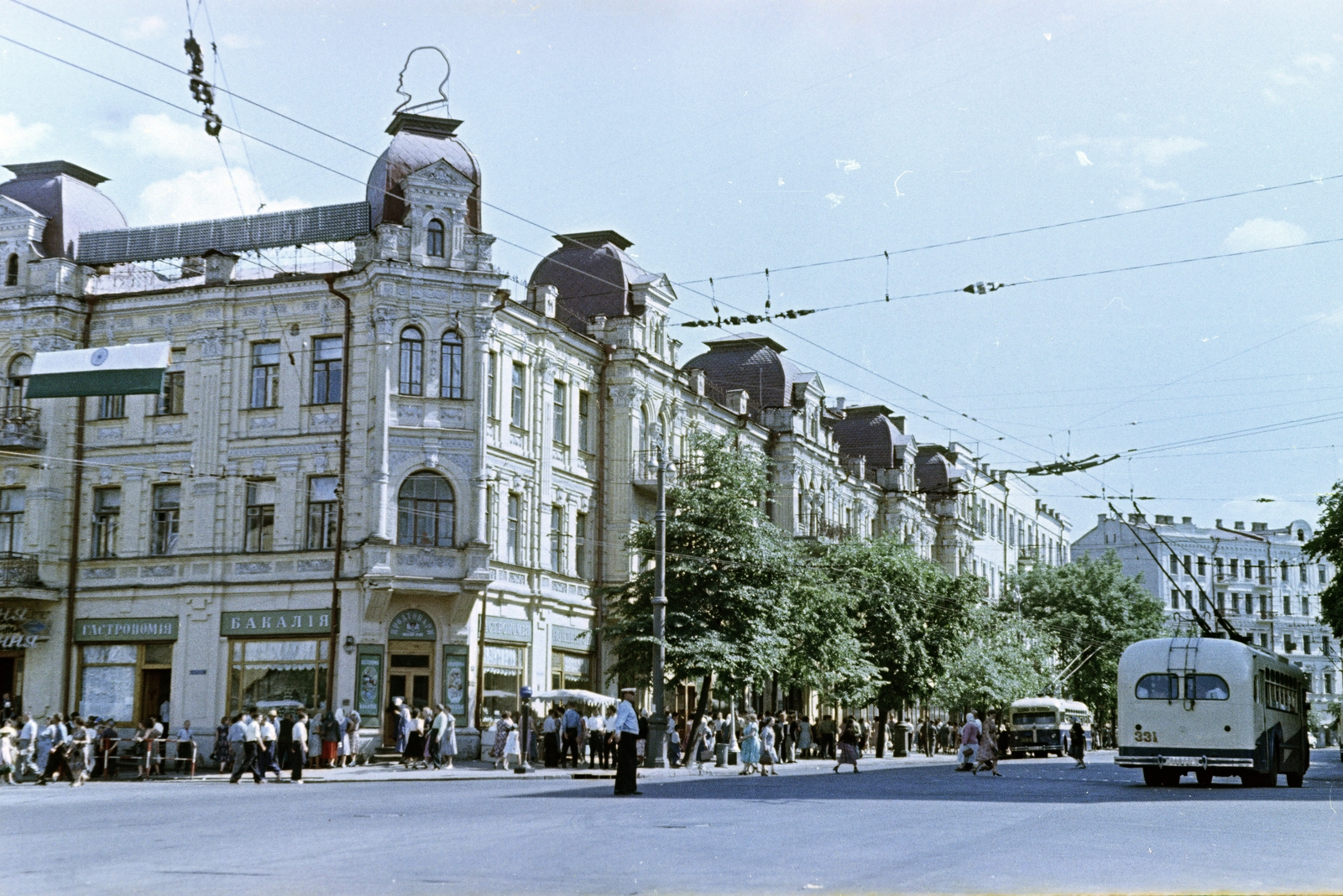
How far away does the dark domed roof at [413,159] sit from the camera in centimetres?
4197

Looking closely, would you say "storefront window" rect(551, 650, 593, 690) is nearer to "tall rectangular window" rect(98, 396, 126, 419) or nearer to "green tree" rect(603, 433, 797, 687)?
"green tree" rect(603, 433, 797, 687)

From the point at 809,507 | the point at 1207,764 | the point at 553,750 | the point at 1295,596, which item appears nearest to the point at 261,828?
the point at 1207,764

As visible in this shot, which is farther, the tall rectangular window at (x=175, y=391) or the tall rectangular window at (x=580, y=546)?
the tall rectangular window at (x=580, y=546)

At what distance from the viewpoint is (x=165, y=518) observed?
4206 centimetres

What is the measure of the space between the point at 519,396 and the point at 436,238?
5.17m

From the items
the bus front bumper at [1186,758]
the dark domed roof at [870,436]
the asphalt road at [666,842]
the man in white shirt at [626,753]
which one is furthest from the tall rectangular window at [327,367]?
the dark domed roof at [870,436]

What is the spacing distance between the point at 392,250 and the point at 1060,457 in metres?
18.8

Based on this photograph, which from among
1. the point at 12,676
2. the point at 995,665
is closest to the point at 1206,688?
the point at 12,676

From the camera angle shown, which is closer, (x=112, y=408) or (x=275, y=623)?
(x=275, y=623)

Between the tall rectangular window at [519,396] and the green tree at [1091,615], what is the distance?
39246mm

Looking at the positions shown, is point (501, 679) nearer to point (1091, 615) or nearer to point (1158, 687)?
point (1158, 687)

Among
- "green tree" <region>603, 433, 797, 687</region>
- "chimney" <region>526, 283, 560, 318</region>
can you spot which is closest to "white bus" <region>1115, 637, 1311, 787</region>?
"green tree" <region>603, 433, 797, 687</region>

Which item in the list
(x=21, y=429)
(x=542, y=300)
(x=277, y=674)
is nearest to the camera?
(x=277, y=674)

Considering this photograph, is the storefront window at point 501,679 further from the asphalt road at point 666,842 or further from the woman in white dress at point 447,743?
the asphalt road at point 666,842
